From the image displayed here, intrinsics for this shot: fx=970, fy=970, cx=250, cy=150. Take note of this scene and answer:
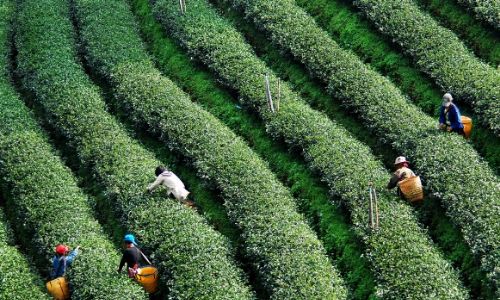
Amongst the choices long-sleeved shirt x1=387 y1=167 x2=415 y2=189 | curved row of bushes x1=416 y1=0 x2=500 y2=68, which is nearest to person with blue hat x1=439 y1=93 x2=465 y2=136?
long-sleeved shirt x1=387 y1=167 x2=415 y2=189

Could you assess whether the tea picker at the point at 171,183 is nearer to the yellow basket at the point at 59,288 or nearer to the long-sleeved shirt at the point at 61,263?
the long-sleeved shirt at the point at 61,263

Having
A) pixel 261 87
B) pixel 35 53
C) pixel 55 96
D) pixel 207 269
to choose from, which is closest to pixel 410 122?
pixel 261 87

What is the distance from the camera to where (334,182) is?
25438 mm

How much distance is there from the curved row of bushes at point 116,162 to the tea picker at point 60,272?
2.22 ft

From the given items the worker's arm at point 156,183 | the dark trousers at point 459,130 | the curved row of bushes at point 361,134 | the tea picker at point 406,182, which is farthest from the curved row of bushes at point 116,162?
the dark trousers at point 459,130

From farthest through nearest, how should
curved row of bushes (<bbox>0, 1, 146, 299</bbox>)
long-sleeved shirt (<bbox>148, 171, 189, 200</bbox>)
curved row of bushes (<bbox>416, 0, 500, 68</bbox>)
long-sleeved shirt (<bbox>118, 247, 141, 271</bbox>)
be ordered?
curved row of bushes (<bbox>416, 0, 500, 68</bbox>) < long-sleeved shirt (<bbox>148, 171, 189, 200</bbox>) < curved row of bushes (<bbox>0, 1, 146, 299</bbox>) < long-sleeved shirt (<bbox>118, 247, 141, 271</bbox>)

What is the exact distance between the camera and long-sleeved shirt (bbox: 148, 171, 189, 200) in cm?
2567

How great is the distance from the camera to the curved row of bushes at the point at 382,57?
2636 cm

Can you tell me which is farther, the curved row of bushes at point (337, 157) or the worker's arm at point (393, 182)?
the worker's arm at point (393, 182)

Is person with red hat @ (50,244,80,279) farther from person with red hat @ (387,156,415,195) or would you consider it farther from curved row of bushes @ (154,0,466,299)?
person with red hat @ (387,156,415,195)

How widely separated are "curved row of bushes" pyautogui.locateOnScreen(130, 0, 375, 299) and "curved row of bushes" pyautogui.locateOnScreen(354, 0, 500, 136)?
4.98 m

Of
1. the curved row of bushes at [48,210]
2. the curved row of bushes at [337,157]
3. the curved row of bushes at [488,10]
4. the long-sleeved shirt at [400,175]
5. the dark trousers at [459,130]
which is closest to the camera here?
the curved row of bushes at [337,157]

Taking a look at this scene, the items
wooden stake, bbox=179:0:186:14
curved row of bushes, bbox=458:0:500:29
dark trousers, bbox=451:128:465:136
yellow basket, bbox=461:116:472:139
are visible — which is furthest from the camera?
wooden stake, bbox=179:0:186:14

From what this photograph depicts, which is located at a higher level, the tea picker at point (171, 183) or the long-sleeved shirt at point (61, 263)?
the tea picker at point (171, 183)
